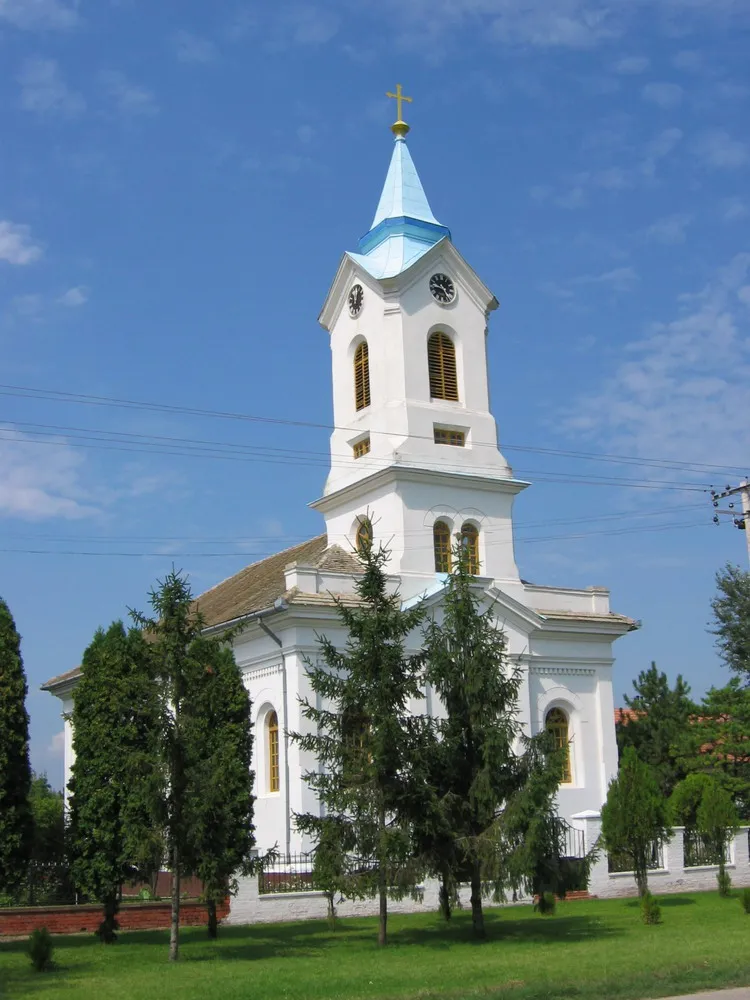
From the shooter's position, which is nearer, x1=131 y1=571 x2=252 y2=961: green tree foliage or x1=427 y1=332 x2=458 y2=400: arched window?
x1=131 y1=571 x2=252 y2=961: green tree foliage

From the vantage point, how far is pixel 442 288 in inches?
1464

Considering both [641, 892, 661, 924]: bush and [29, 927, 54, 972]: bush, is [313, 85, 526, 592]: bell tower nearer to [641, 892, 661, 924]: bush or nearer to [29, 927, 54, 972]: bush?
[641, 892, 661, 924]: bush

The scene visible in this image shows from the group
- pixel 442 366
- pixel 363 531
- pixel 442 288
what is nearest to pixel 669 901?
pixel 363 531

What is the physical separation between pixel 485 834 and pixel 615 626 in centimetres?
1710

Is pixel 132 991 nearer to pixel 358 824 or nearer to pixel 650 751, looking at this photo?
pixel 358 824

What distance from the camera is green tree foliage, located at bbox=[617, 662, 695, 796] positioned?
38.2 m

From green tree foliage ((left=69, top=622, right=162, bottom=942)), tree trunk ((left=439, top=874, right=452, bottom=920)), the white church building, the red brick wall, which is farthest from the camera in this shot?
the white church building

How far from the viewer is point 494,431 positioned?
36.7m

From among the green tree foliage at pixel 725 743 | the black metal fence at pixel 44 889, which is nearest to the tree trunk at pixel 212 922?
the black metal fence at pixel 44 889

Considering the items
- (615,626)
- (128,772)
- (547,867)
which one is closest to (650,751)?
(615,626)

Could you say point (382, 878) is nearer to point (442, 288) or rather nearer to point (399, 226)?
point (442, 288)

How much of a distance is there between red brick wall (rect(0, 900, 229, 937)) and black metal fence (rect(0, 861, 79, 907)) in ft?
3.75

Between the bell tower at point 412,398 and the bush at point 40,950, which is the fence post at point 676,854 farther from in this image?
the bush at point 40,950

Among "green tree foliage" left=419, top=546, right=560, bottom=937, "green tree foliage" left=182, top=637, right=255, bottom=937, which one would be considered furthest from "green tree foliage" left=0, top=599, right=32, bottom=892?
"green tree foliage" left=419, top=546, right=560, bottom=937
